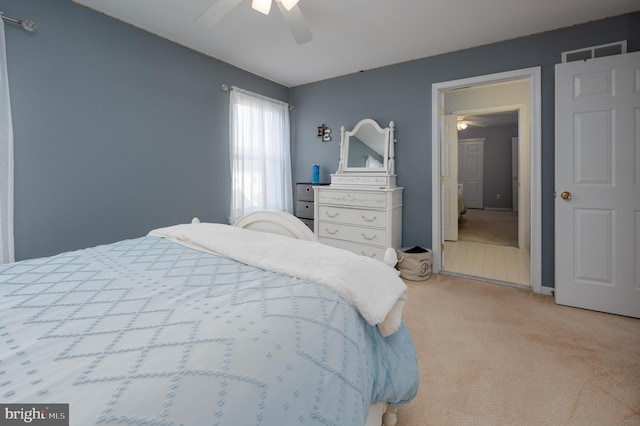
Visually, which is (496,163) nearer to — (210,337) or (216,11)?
(216,11)

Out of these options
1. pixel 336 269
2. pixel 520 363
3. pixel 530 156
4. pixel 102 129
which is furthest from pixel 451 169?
pixel 102 129

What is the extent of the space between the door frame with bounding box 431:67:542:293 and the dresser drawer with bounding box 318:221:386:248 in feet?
2.13

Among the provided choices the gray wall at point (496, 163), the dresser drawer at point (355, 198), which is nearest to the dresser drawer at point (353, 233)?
the dresser drawer at point (355, 198)

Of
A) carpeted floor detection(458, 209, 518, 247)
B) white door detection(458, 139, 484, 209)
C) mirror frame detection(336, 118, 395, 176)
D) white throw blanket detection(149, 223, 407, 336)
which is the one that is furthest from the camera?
white door detection(458, 139, 484, 209)

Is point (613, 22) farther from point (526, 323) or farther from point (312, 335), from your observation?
point (312, 335)

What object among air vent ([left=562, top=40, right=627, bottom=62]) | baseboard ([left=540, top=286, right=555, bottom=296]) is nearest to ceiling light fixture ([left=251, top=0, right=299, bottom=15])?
air vent ([left=562, top=40, right=627, bottom=62])

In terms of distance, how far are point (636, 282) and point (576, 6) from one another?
7.25ft

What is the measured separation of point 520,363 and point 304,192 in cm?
293

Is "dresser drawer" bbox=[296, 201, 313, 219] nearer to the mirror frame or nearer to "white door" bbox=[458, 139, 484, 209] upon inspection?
the mirror frame

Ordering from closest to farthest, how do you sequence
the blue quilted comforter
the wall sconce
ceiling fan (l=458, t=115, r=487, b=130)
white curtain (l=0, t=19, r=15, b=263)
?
the blue quilted comforter, white curtain (l=0, t=19, r=15, b=263), the wall sconce, ceiling fan (l=458, t=115, r=487, b=130)

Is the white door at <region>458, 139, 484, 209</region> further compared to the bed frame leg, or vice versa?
the white door at <region>458, 139, 484, 209</region>

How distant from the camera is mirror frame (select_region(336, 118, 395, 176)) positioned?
3.63 metres

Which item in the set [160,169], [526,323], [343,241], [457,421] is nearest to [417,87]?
[343,241]

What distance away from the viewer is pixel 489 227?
6.20 metres
